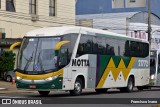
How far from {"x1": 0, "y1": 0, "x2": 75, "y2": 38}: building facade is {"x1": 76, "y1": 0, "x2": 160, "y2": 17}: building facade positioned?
28.2m

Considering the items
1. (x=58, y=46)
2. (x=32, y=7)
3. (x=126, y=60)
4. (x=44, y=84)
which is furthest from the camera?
(x=32, y=7)

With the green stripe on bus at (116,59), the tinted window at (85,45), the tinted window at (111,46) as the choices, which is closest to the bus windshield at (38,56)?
the tinted window at (85,45)

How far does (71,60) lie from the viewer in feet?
78.4

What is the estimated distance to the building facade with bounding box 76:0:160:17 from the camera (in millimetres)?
78281

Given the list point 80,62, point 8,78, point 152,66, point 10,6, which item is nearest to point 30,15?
point 10,6

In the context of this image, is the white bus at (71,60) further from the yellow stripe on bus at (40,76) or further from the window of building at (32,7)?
the window of building at (32,7)

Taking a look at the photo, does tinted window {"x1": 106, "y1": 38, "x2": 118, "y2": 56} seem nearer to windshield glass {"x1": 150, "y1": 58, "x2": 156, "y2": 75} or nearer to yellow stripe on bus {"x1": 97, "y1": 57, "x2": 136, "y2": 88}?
yellow stripe on bus {"x1": 97, "y1": 57, "x2": 136, "y2": 88}

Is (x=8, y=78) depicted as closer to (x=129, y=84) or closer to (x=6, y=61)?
(x=6, y=61)

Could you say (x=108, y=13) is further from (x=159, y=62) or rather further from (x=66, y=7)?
(x=159, y=62)

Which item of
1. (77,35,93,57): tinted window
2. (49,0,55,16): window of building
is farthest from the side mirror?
(49,0,55,16): window of building

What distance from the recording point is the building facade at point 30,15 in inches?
1673

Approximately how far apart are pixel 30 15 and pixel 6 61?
22.0 ft

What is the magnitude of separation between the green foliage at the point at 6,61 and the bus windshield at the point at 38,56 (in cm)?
1651

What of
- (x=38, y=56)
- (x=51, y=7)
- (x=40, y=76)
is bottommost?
(x=40, y=76)
